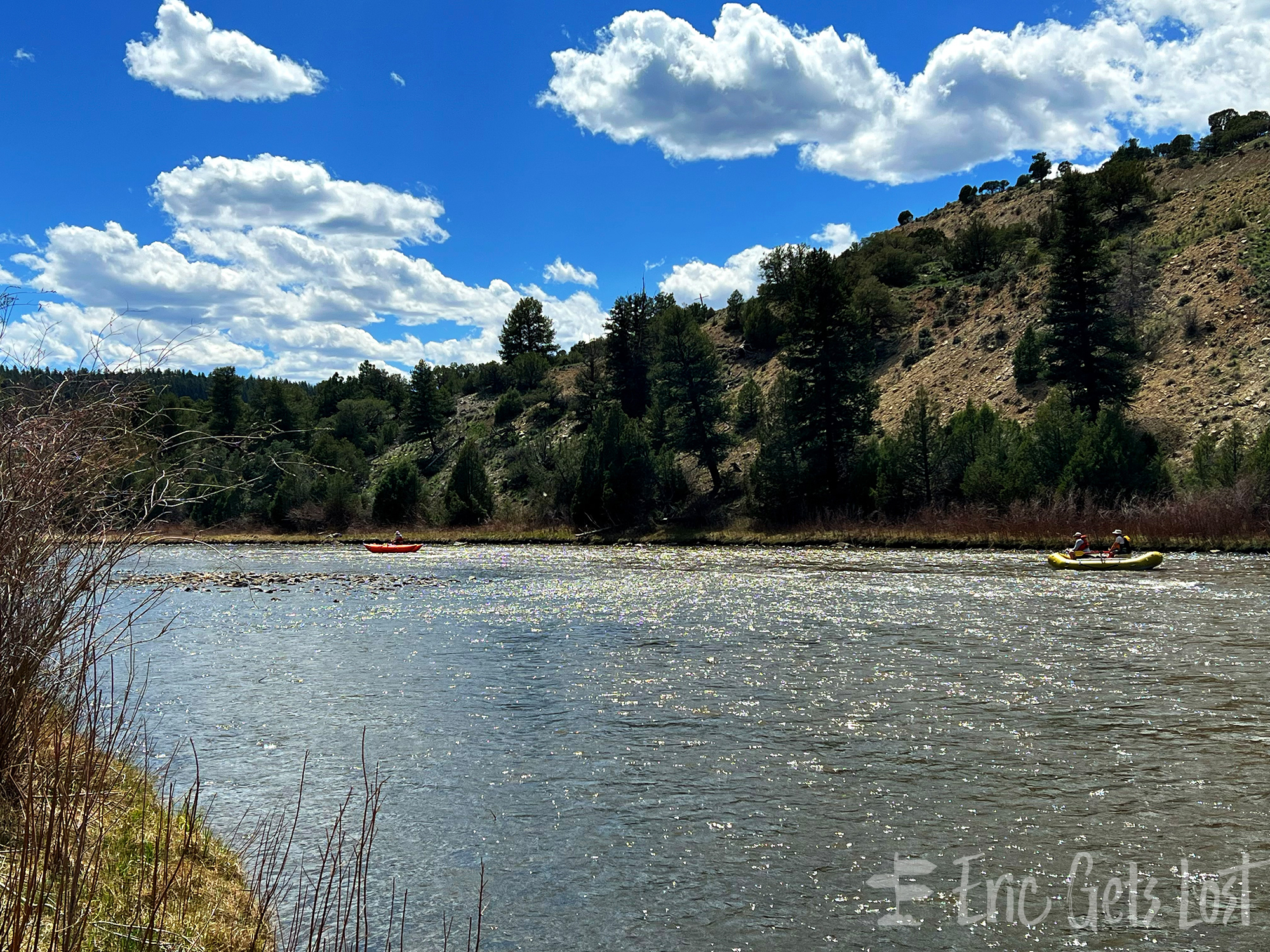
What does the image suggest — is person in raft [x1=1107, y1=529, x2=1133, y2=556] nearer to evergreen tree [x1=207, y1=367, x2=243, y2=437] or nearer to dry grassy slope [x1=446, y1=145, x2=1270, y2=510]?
dry grassy slope [x1=446, y1=145, x2=1270, y2=510]

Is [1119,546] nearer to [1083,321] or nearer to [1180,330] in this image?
[1083,321]

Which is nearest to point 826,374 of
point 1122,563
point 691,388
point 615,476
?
point 691,388

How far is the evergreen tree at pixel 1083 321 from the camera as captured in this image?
55.8 meters

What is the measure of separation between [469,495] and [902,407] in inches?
1430

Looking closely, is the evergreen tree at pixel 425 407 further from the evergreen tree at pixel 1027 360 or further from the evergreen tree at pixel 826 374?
the evergreen tree at pixel 1027 360

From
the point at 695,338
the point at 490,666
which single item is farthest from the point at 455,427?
the point at 490,666

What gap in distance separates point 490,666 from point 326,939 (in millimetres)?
13140

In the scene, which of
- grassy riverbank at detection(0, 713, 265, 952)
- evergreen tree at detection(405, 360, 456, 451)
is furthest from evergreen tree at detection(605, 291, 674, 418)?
grassy riverbank at detection(0, 713, 265, 952)

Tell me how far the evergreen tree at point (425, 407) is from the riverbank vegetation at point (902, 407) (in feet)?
0.83

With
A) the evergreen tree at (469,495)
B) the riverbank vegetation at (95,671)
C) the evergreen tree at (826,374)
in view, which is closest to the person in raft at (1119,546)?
the evergreen tree at (826,374)

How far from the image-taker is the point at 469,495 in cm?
7900

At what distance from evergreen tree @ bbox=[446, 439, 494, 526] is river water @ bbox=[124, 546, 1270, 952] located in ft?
160

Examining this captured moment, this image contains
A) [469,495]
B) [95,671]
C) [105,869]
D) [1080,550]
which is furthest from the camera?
[469,495]

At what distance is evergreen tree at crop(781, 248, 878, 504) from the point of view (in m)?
61.5
